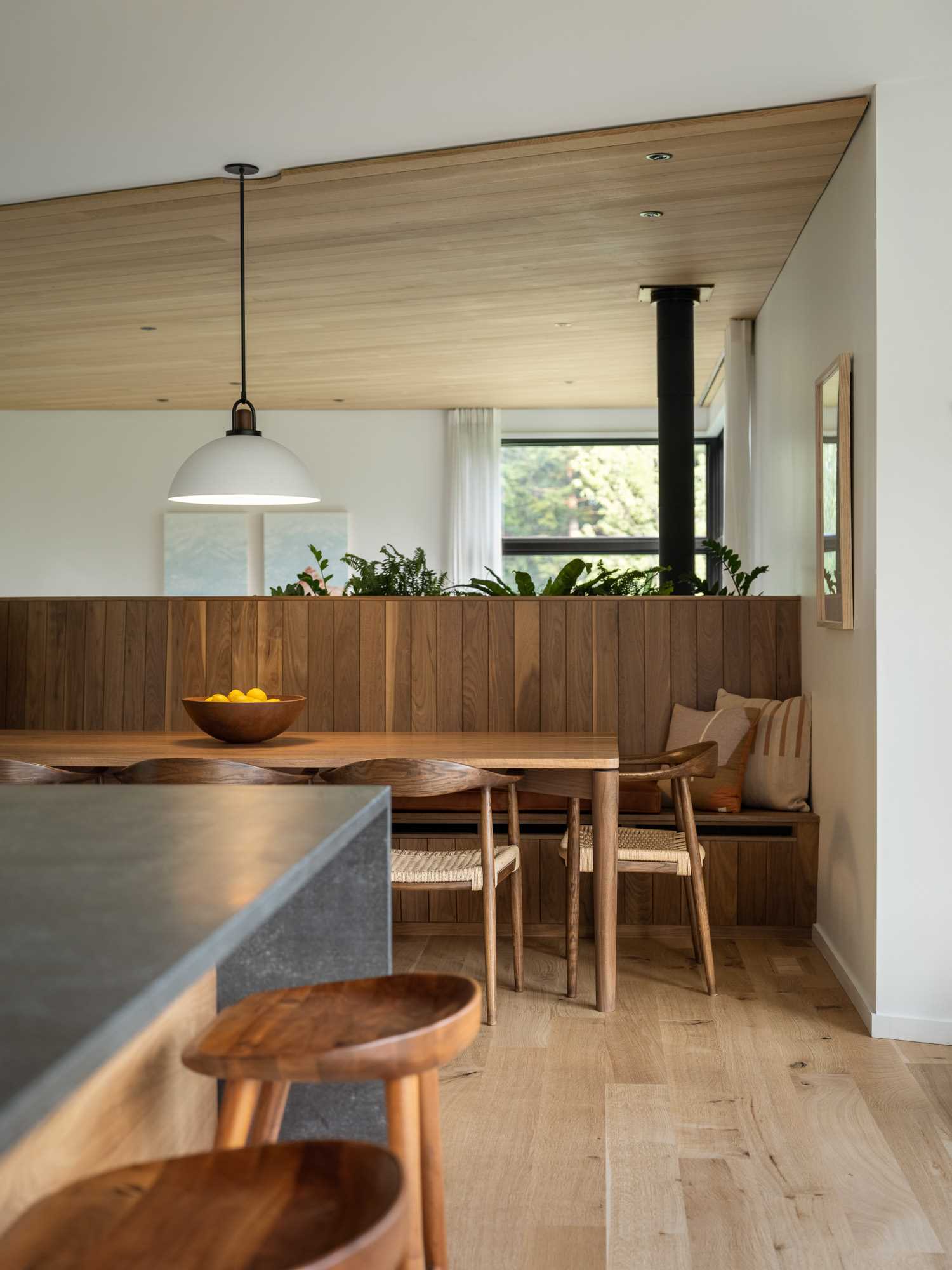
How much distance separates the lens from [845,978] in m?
3.64

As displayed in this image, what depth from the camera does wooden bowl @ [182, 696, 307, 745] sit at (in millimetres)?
3777

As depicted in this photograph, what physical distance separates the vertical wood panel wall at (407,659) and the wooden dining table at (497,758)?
2.13 ft

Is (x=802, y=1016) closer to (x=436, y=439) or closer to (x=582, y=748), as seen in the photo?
(x=582, y=748)

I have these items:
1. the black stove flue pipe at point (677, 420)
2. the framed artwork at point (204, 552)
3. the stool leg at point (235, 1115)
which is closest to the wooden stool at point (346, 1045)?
the stool leg at point (235, 1115)

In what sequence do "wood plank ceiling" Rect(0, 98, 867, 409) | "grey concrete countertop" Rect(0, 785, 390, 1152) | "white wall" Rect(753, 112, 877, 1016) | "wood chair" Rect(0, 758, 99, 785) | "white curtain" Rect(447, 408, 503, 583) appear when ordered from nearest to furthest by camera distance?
"grey concrete countertop" Rect(0, 785, 390, 1152), "wood chair" Rect(0, 758, 99, 785), "white wall" Rect(753, 112, 877, 1016), "wood plank ceiling" Rect(0, 98, 867, 409), "white curtain" Rect(447, 408, 503, 583)

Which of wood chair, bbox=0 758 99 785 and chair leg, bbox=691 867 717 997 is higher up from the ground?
wood chair, bbox=0 758 99 785

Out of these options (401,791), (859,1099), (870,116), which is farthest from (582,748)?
(870,116)

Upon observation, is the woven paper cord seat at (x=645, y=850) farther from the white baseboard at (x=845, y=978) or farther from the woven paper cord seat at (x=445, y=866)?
the white baseboard at (x=845, y=978)

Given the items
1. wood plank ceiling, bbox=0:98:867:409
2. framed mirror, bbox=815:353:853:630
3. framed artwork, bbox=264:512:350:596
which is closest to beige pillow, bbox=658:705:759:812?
framed mirror, bbox=815:353:853:630

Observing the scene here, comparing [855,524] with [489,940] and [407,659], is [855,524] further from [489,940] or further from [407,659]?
[407,659]

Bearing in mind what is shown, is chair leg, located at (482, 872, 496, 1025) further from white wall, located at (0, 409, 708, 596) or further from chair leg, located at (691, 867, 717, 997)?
white wall, located at (0, 409, 708, 596)

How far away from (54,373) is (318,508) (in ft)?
6.71

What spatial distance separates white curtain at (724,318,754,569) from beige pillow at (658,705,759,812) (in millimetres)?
2036

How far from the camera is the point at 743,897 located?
428 centimetres
